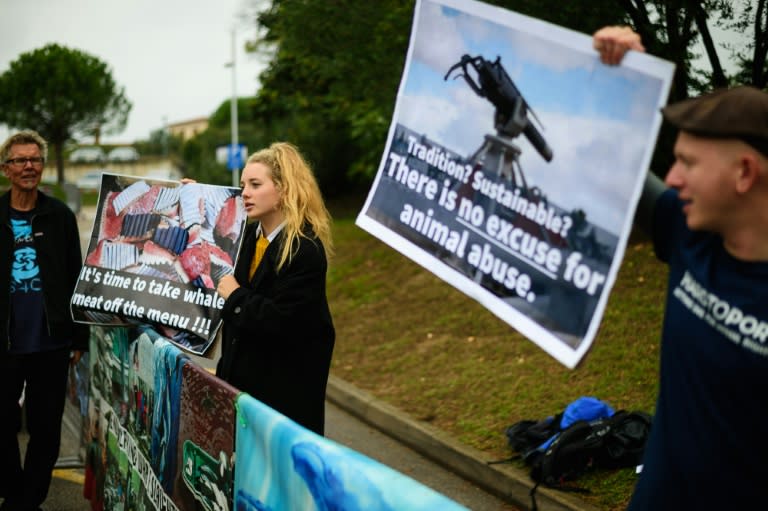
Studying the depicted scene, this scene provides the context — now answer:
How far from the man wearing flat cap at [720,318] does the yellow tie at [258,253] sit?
84.0 inches

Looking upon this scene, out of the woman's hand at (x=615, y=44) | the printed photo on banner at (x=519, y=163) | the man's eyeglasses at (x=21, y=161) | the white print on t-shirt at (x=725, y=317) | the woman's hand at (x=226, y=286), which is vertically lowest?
the woman's hand at (x=226, y=286)

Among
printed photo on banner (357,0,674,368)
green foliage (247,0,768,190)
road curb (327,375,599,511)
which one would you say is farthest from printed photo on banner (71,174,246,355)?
green foliage (247,0,768,190)

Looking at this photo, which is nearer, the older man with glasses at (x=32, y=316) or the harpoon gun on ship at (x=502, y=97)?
the harpoon gun on ship at (x=502, y=97)

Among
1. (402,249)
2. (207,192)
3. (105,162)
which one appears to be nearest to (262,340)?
(207,192)

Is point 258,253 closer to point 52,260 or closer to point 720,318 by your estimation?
point 52,260

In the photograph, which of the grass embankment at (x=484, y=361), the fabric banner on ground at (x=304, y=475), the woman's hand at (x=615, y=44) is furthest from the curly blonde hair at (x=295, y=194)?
the grass embankment at (x=484, y=361)

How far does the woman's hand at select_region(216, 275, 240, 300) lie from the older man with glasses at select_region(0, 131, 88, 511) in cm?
137

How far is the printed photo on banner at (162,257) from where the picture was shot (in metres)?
4.04

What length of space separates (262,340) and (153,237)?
104 centimetres

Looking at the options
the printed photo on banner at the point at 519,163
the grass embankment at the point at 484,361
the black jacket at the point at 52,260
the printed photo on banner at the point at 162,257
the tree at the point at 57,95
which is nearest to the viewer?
the printed photo on banner at the point at 519,163

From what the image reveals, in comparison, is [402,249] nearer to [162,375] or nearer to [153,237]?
[162,375]

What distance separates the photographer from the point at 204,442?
331cm

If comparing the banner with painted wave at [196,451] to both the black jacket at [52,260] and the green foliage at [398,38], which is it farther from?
the green foliage at [398,38]

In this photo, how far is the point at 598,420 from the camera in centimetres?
566
